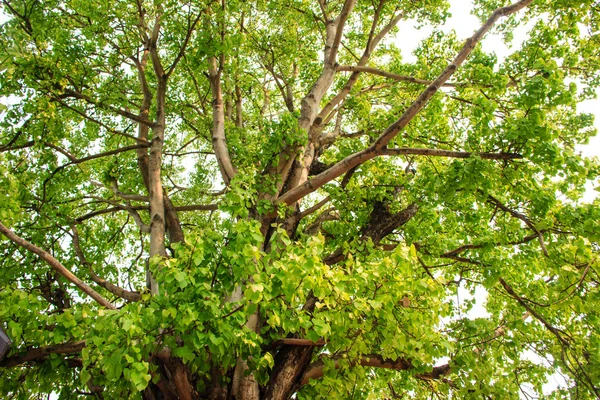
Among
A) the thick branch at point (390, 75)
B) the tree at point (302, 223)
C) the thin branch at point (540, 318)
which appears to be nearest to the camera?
the tree at point (302, 223)

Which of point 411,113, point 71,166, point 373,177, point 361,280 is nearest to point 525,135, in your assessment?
point 411,113

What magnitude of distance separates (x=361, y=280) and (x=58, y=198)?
6.41 m

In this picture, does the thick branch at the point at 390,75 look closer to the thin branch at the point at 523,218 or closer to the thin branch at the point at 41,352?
the thin branch at the point at 523,218

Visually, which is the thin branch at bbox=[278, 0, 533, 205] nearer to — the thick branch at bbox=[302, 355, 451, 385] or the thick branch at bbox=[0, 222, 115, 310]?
the thick branch at bbox=[302, 355, 451, 385]

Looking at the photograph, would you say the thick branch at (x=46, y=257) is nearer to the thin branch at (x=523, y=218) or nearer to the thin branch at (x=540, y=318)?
the thin branch at (x=523, y=218)

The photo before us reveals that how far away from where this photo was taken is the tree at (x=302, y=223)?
14.9ft

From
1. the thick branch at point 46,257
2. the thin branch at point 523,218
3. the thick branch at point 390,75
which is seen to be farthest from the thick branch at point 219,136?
the thin branch at point 523,218

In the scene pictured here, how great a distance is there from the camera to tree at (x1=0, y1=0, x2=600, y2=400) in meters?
4.55

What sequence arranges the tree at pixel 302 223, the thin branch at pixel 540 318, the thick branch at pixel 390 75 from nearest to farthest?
the tree at pixel 302 223
the thin branch at pixel 540 318
the thick branch at pixel 390 75

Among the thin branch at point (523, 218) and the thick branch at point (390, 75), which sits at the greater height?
the thick branch at point (390, 75)

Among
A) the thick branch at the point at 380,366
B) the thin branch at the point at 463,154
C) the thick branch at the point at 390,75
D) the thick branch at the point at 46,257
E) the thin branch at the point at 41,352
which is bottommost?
the thin branch at the point at 41,352

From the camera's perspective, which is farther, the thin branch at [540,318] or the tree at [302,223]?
the thin branch at [540,318]

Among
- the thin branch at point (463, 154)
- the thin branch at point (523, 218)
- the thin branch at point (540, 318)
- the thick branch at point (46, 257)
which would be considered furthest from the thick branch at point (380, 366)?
the thick branch at point (46, 257)

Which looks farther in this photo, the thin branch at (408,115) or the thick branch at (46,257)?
the thin branch at (408,115)
